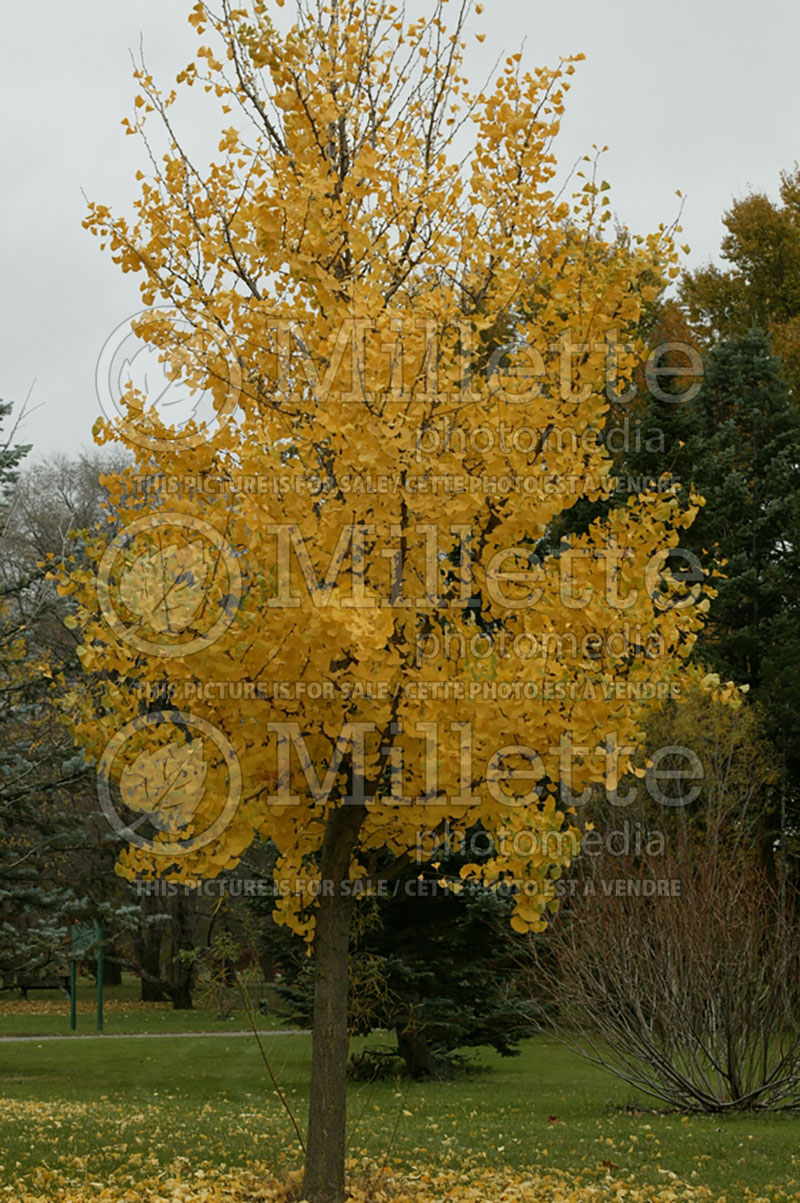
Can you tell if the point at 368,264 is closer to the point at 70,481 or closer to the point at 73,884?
the point at 73,884

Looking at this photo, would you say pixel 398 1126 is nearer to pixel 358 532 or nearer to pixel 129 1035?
pixel 358 532

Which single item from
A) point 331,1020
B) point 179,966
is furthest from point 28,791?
point 179,966

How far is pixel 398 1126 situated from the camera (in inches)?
348

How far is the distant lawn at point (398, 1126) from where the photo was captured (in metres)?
7.04

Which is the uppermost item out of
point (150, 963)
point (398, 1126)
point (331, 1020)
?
point (331, 1020)

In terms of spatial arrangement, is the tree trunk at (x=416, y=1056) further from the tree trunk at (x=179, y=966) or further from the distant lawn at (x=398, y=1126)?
the tree trunk at (x=179, y=966)

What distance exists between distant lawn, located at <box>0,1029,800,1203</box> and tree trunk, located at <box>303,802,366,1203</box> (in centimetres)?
68

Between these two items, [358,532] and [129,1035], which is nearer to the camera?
[358,532]

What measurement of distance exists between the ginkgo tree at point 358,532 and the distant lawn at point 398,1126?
2.06 m

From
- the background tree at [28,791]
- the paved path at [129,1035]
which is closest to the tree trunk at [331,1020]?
the background tree at [28,791]

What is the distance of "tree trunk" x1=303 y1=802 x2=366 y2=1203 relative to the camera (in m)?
5.59

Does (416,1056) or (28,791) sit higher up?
(28,791)

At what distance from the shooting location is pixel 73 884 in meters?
15.4

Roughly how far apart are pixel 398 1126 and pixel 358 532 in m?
5.45
